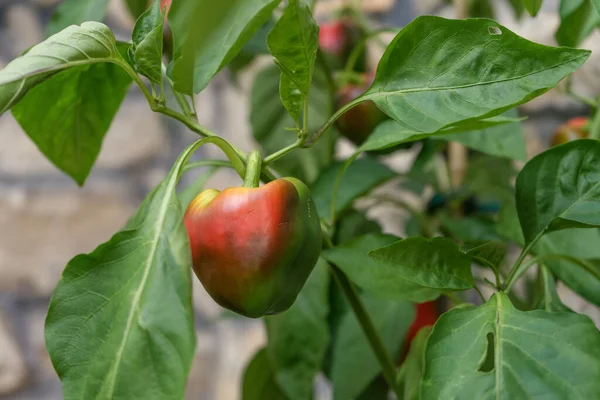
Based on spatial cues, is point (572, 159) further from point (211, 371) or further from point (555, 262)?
point (211, 371)

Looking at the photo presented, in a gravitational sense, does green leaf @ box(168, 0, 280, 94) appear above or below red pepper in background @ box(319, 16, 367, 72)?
above

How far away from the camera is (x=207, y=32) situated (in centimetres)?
28

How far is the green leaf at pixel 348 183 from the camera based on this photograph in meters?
0.50

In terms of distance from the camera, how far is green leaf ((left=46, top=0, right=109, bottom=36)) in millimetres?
504

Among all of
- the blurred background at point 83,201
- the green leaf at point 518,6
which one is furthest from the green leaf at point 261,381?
A: the blurred background at point 83,201

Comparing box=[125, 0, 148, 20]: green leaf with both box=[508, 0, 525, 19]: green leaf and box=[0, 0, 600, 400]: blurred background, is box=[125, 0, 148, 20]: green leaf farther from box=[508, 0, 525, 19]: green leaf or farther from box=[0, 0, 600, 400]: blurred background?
box=[0, 0, 600, 400]: blurred background

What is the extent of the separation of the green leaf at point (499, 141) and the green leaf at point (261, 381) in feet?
0.91

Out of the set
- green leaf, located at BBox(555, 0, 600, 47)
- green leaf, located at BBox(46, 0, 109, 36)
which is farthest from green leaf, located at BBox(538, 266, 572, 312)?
green leaf, located at BBox(46, 0, 109, 36)

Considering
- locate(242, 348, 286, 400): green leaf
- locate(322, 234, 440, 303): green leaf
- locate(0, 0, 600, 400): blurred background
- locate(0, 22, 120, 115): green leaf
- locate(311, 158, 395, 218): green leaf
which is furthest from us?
locate(0, 0, 600, 400): blurred background

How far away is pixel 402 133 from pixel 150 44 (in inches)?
5.8

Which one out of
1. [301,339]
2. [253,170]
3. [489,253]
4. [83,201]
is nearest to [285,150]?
[253,170]

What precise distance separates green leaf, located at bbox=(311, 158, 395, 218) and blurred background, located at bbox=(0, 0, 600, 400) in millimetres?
532

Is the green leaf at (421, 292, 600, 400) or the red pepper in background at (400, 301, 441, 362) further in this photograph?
the red pepper in background at (400, 301, 441, 362)

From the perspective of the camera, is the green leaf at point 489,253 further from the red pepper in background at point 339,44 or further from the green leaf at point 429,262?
the red pepper in background at point 339,44
